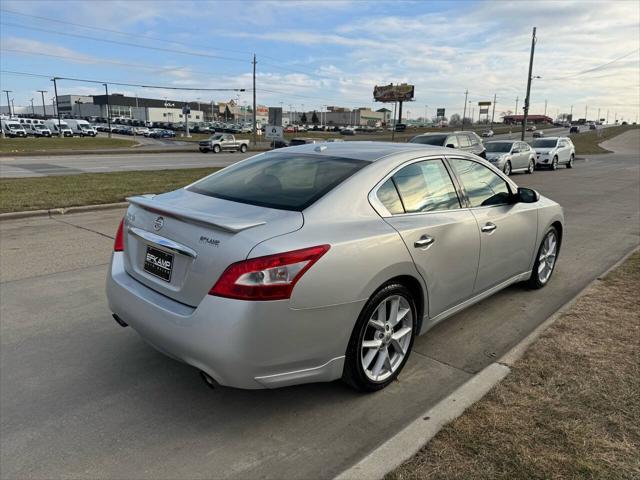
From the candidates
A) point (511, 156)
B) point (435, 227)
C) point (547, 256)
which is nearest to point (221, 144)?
point (511, 156)

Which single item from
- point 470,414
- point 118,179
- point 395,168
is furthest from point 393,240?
point 118,179

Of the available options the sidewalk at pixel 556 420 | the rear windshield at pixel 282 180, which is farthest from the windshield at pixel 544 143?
the rear windshield at pixel 282 180

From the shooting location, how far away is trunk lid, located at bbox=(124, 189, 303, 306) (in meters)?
2.68

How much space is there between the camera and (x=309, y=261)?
8.71 feet

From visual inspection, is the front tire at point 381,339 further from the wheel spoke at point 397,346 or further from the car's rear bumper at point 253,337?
the car's rear bumper at point 253,337

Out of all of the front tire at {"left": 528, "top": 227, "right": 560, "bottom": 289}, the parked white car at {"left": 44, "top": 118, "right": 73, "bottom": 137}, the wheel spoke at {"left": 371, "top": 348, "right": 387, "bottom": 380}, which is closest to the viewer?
the wheel spoke at {"left": 371, "top": 348, "right": 387, "bottom": 380}

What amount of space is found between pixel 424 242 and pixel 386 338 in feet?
2.30

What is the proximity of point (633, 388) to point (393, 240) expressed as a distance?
6.13 ft

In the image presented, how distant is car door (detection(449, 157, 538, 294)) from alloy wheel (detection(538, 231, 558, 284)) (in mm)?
484

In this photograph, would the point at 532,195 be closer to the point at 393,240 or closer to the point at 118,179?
the point at 393,240

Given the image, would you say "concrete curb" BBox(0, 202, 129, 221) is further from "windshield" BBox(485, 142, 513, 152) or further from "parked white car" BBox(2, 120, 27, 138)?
"parked white car" BBox(2, 120, 27, 138)


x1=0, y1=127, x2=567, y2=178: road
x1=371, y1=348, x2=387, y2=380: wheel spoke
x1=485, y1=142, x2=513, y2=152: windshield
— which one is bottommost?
x1=0, y1=127, x2=567, y2=178: road

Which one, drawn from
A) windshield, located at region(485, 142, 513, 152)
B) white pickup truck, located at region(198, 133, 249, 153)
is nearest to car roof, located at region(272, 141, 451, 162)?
windshield, located at region(485, 142, 513, 152)

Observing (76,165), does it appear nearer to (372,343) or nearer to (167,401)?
(167,401)
